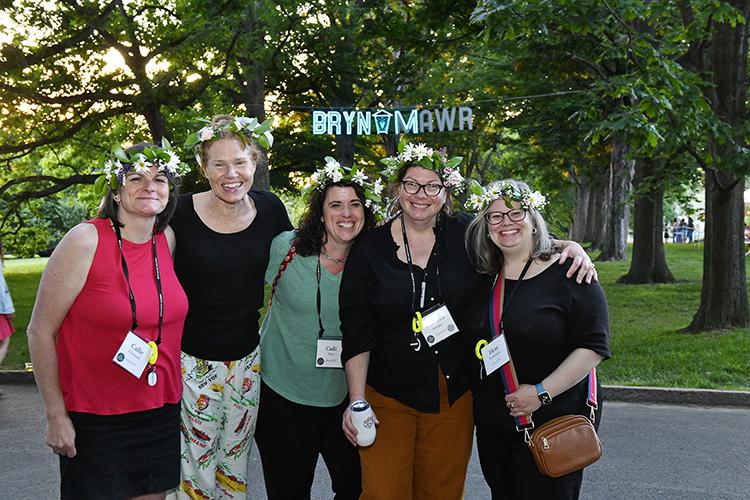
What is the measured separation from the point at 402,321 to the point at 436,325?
171mm

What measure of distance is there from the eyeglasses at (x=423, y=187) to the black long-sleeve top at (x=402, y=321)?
0.93ft

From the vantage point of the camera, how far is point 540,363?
3.05 m

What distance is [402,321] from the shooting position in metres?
3.26

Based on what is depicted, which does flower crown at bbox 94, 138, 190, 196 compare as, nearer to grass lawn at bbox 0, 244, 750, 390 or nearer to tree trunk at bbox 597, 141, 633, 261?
grass lawn at bbox 0, 244, 750, 390

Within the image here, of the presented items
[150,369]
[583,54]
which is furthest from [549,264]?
[583,54]

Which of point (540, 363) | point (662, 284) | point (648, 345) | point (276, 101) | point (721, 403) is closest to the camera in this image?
point (540, 363)

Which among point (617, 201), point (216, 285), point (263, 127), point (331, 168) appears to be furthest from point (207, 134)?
point (617, 201)

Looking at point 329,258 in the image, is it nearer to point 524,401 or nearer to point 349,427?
point 349,427

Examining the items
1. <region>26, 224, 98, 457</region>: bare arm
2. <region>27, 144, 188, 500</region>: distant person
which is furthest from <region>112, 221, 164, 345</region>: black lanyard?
<region>26, 224, 98, 457</region>: bare arm

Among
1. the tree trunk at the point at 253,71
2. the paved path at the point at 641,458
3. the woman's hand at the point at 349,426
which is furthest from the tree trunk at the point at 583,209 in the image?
the woman's hand at the point at 349,426

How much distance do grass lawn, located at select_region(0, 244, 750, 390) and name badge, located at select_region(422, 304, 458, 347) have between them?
505 cm

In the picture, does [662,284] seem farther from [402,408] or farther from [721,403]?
[402,408]

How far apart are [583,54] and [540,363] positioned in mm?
10525

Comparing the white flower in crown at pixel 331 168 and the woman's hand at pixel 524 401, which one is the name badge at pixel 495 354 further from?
the white flower in crown at pixel 331 168
